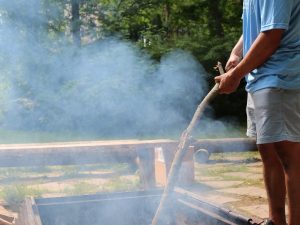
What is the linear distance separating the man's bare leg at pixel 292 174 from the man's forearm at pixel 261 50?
41 centimetres

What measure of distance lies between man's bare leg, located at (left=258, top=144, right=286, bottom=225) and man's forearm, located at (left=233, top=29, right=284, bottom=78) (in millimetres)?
431

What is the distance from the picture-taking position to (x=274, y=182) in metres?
2.47

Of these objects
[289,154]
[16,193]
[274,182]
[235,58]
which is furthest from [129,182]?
[289,154]

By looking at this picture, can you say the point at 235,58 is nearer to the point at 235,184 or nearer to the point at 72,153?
the point at 72,153

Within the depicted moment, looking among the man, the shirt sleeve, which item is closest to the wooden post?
the man

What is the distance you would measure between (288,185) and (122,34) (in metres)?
7.84

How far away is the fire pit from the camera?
2.70 m

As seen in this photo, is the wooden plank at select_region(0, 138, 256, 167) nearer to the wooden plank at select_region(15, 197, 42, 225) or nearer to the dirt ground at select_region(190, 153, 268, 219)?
the dirt ground at select_region(190, 153, 268, 219)

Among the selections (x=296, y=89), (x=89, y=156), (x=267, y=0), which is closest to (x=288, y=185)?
(x=296, y=89)

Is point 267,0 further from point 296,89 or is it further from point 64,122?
point 64,122

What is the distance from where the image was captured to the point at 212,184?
5.09 metres

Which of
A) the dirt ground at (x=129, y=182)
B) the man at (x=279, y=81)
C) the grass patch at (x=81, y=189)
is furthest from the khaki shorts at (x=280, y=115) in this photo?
the grass patch at (x=81, y=189)

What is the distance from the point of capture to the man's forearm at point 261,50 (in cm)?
224

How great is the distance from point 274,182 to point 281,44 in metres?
0.73
